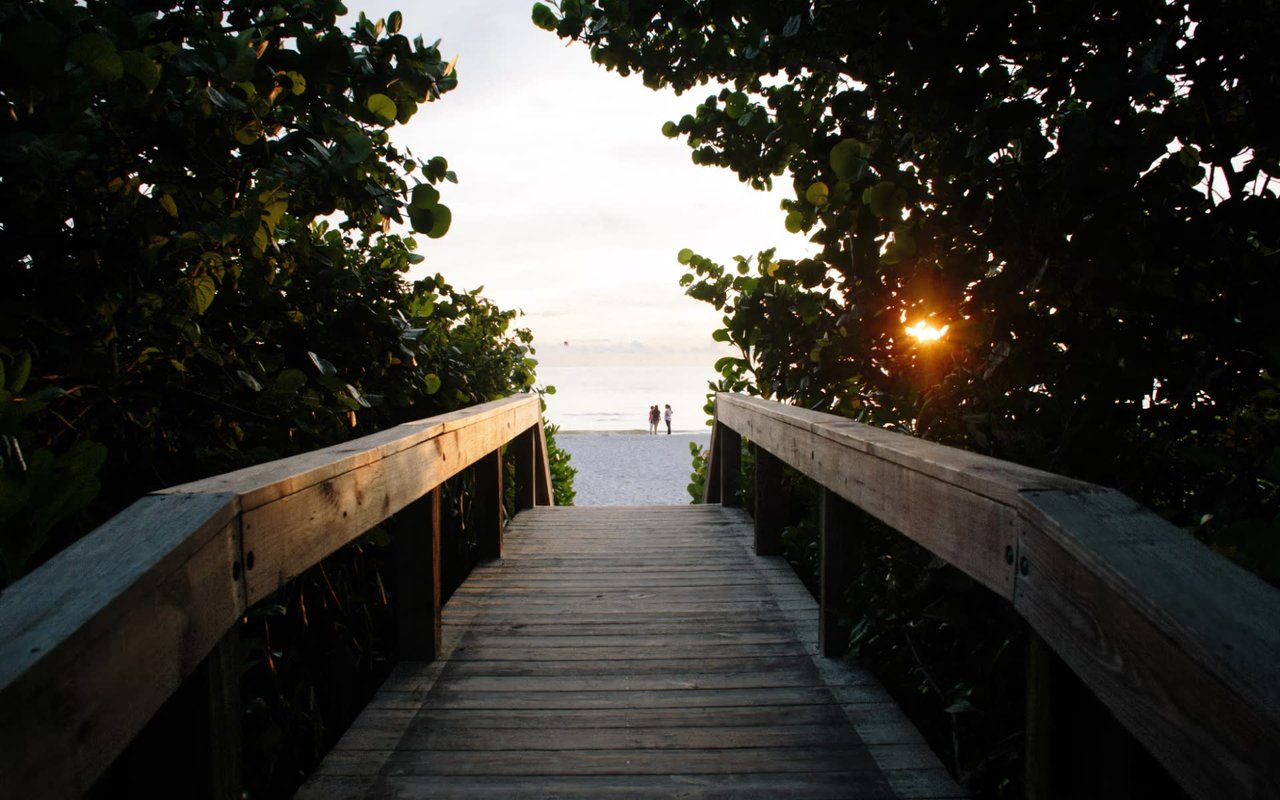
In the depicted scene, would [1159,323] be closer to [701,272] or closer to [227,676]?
[227,676]

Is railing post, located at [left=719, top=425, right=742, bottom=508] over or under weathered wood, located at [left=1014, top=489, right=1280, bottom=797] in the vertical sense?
under

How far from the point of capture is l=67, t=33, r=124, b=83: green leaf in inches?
47.6

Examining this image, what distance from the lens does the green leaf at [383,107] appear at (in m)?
1.69

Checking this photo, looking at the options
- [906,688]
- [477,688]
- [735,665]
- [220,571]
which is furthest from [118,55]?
[906,688]

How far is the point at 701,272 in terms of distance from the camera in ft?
14.7

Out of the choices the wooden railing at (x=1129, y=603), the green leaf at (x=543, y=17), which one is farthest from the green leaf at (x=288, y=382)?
the green leaf at (x=543, y=17)

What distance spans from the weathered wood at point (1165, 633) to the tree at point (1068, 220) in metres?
0.21

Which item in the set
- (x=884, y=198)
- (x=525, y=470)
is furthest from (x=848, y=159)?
(x=525, y=470)

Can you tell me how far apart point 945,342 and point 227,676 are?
6.31 feet

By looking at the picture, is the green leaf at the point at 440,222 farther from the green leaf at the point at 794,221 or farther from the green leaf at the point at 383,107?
the green leaf at the point at 794,221

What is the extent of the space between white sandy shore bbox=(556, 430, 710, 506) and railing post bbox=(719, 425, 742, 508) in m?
2.36

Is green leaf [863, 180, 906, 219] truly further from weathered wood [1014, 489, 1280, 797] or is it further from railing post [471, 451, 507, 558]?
railing post [471, 451, 507, 558]

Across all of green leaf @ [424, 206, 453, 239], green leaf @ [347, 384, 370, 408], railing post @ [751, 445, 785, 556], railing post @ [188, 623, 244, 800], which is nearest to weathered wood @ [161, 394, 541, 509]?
green leaf @ [347, 384, 370, 408]

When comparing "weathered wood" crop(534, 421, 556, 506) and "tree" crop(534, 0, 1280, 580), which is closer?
"tree" crop(534, 0, 1280, 580)
